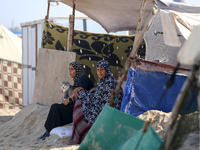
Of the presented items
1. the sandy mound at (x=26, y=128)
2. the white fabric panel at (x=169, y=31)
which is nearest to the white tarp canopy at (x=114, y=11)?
the white fabric panel at (x=169, y=31)

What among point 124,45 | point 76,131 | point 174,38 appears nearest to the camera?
point 174,38

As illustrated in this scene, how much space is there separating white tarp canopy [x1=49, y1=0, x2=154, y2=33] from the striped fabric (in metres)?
2.13

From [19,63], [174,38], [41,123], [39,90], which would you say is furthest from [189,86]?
[19,63]

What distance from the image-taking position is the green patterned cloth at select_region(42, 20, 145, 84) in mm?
6852

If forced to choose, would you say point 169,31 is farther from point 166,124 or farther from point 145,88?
point 166,124

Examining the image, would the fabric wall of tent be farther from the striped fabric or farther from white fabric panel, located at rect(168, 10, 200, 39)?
white fabric panel, located at rect(168, 10, 200, 39)

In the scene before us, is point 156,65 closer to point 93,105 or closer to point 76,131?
point 93,105

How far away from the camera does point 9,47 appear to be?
1027 centimetres

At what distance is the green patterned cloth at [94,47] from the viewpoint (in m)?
6.85

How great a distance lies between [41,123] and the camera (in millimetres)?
5695

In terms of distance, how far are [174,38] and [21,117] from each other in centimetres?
388

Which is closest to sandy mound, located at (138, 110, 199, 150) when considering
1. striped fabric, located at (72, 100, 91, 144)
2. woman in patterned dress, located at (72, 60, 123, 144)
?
woman in patterned dress, located at (72, 60, 123, 144)

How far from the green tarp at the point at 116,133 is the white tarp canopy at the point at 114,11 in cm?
306

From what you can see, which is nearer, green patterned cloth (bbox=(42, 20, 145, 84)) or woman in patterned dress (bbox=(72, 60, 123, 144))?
woman in patterned dress (bbox=(72, 60, 123, 144))
